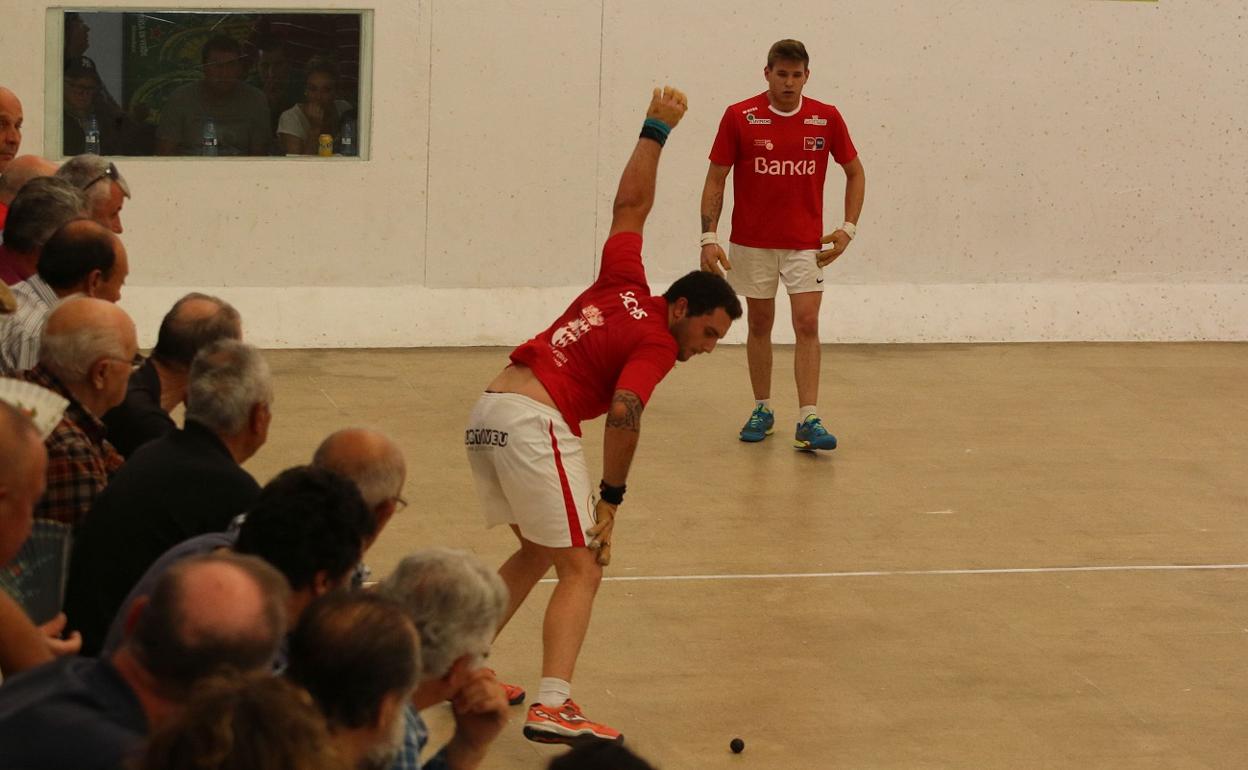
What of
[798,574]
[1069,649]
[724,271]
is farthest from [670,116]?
[724,271]

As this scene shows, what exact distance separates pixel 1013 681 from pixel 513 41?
697cm

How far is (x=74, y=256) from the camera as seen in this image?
5.59 meters

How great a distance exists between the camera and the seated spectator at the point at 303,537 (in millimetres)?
3488

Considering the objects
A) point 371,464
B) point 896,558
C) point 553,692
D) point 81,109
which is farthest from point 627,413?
point 81,109

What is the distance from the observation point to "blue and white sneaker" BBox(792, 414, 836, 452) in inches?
371

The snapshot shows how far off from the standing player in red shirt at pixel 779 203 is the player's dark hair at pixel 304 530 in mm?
6196

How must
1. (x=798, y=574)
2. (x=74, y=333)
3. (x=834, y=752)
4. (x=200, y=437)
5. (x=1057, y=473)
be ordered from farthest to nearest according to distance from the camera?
1. (x=1057, y=473)
2. (x=798, y=574)
3. (x=834, y=752)
4. (x=74, y=333)
5. (x=200, y=437)

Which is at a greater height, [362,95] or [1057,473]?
[362,95]

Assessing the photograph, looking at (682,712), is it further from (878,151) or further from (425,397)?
(878,151)

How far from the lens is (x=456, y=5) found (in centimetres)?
1185

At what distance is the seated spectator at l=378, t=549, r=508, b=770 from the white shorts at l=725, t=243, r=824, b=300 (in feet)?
20.9

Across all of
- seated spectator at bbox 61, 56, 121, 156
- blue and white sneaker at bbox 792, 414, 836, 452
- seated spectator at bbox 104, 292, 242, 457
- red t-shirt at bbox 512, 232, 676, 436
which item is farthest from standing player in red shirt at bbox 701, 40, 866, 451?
seated spectator at bbox 104, 292, 242, 457

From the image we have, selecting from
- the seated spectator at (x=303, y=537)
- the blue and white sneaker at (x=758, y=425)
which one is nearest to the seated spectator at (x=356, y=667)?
the seated spectator at (x=303, y=537)

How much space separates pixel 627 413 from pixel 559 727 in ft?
3.25
